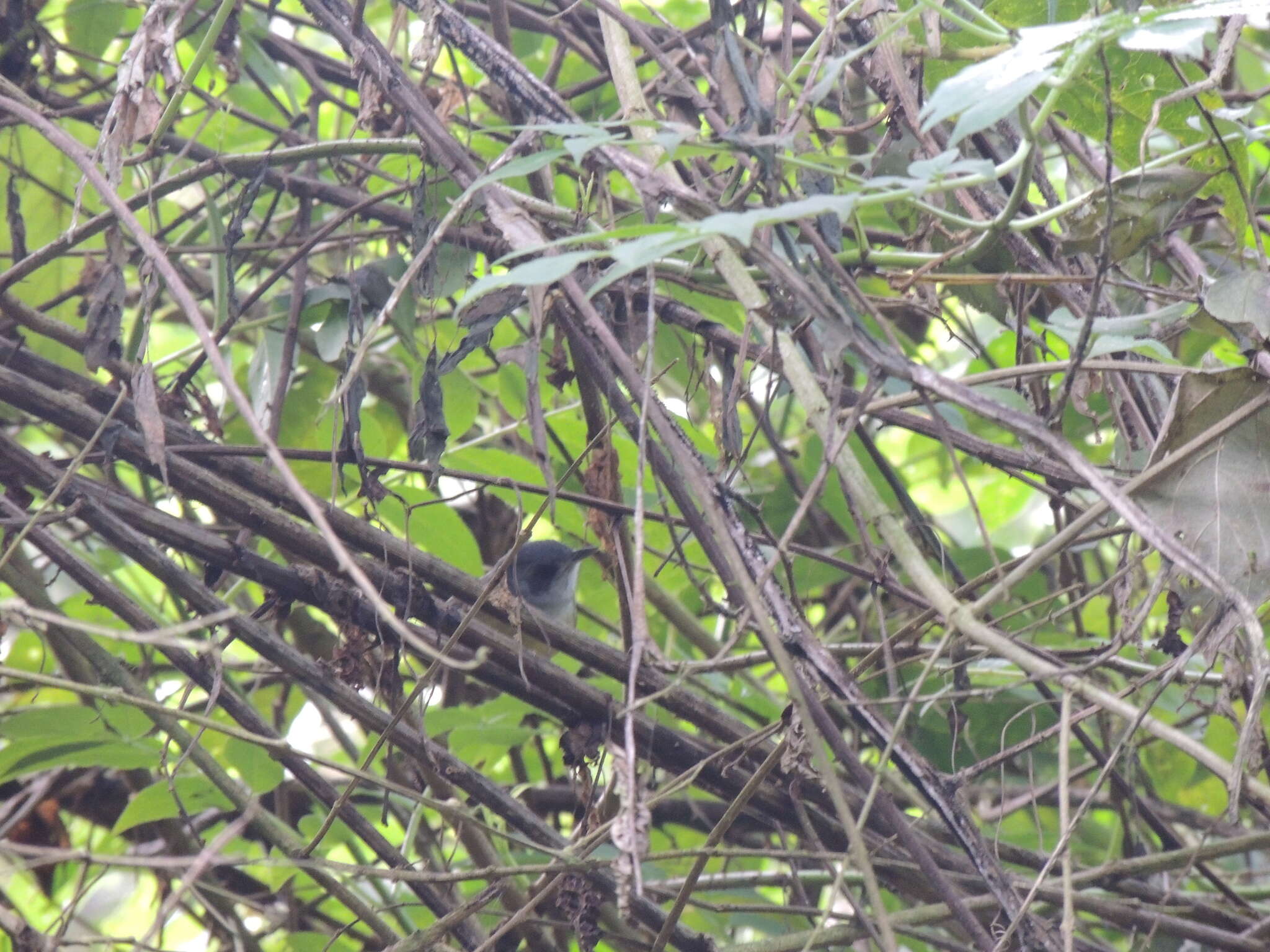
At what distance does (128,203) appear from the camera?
222 centimetres

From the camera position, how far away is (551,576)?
4242 millimetres

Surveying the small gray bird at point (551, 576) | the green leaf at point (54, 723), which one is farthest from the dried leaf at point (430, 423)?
the small gray bird at point (551, 576)

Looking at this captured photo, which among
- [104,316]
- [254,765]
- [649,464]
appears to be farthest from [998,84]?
[254,765]

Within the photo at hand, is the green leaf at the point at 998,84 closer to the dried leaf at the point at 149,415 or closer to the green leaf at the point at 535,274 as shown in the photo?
the green leaf at the point at 535,274

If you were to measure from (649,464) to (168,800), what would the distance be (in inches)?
50.9

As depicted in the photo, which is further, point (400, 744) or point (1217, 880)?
point (1217, 880)

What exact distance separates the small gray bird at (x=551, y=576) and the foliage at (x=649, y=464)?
1.35ft

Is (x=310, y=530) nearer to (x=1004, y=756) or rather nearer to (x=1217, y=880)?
(x=1004, y=756)

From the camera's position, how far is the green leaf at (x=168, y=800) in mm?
2422

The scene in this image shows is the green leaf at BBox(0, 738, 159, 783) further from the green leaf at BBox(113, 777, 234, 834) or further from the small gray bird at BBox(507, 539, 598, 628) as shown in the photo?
the small gray bird at BBox(507, 539, 598, 628)

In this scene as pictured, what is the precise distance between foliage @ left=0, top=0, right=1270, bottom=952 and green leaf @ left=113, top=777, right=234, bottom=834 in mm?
19

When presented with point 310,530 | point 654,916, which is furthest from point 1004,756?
point 310,530

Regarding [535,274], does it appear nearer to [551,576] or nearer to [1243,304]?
[1243,304]

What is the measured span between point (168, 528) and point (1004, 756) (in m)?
1.54
